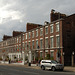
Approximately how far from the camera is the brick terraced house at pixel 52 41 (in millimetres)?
38031

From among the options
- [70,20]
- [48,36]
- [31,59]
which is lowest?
[31,59]

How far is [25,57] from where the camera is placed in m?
53.5

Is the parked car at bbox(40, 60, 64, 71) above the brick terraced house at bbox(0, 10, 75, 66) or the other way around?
the other way around

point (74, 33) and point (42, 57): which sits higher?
point (74, 33)

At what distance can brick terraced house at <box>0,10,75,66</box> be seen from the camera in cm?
3803

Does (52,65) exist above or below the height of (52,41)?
below

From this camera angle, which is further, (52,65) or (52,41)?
(52,41)

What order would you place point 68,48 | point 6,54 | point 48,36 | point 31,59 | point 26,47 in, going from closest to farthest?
point 68,48 < point 48,36 < point 31,59 < point 26,47 < point 6,54

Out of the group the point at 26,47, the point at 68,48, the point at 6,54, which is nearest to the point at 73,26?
the point at 68,48

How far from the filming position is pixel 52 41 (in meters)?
41.2

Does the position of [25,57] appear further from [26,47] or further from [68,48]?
[68,48]

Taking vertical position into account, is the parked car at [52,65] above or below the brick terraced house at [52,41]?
below

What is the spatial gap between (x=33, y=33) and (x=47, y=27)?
7708mm

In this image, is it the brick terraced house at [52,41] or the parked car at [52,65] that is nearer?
the parked car at [52,65]
